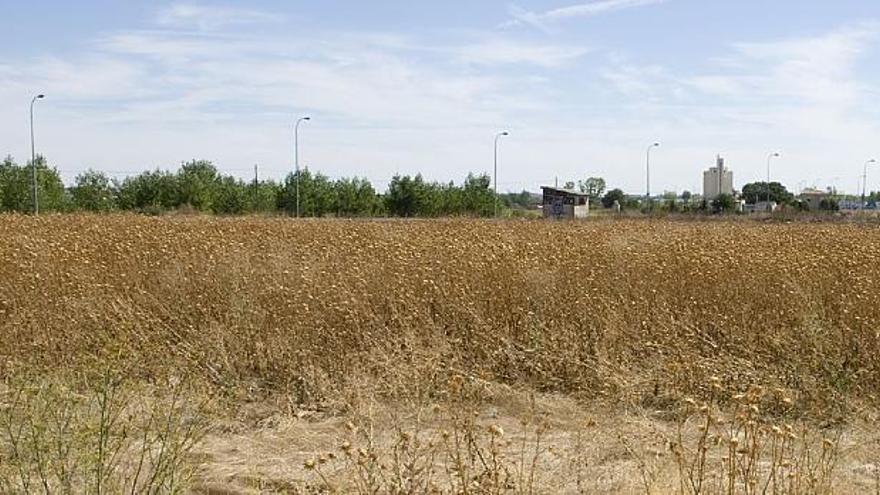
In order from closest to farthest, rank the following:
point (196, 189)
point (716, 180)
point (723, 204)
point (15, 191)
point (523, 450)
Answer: point (523, 450) < point (15, 191) < point (196, 189) < point (723, 204) < point (716, 180)

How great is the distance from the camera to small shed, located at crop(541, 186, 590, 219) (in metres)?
55.0

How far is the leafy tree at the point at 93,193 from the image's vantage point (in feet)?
176

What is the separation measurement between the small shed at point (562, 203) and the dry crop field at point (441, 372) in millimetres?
45151

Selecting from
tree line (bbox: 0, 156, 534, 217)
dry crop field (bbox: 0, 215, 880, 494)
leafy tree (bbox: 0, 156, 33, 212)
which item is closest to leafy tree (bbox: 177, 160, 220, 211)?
tree line (bbox: 0, 156, 534, 217)

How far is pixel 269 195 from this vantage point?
6172 centimetres

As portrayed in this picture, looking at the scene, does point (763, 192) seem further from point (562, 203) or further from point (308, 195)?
point (308, 195)

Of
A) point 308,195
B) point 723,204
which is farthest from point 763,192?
point 308,195

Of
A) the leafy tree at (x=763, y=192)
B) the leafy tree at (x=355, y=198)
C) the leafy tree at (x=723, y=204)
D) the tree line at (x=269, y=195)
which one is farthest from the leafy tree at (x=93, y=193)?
the leafy tree at (x=763, y=192)

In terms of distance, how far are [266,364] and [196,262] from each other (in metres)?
3.40

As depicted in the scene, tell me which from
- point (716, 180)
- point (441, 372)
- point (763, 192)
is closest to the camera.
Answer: point (441, 372)

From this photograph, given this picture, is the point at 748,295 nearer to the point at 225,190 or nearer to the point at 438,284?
the point at 438,284

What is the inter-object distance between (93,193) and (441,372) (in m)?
53.3

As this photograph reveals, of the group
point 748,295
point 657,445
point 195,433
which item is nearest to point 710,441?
point 657,445

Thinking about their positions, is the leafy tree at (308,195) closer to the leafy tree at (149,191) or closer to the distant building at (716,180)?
the leafy tree at (149,191)
